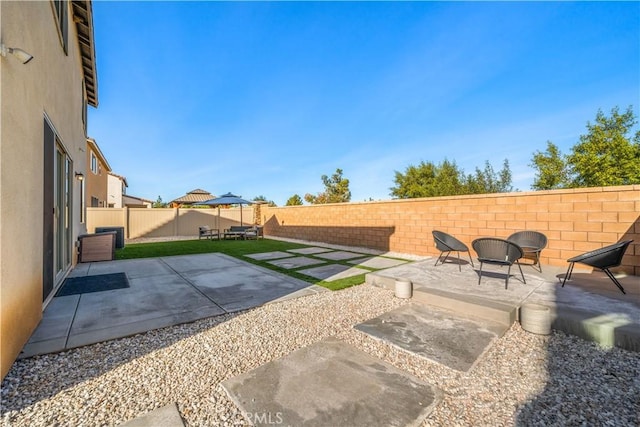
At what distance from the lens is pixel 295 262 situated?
750cm

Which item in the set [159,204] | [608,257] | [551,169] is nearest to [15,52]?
[608,257]

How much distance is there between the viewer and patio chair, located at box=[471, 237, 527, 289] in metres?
4.14

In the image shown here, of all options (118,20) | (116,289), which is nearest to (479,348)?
(116,289)

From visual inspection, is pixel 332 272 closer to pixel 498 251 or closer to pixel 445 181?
pixel 498 251

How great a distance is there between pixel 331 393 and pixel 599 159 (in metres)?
27.4

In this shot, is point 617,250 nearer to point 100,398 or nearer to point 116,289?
point 100,398

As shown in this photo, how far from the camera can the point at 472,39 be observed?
27.5 feet

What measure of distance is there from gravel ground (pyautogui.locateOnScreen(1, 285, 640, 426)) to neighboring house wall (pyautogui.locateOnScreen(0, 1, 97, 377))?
22.2 inches

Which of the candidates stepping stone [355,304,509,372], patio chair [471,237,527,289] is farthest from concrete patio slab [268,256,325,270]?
patio chair [471,237,527,289]

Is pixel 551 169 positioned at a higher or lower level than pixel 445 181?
higher

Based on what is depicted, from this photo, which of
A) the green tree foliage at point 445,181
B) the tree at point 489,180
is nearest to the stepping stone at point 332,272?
the green tree foliage at point 445,181

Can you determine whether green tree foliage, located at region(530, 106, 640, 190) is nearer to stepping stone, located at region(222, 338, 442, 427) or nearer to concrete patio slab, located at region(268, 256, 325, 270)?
concrete patio slab, located at region(268, 256, 325, 270)

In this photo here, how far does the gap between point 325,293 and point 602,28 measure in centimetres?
1175

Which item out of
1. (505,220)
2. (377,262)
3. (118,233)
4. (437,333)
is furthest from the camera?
A: (118,233)
